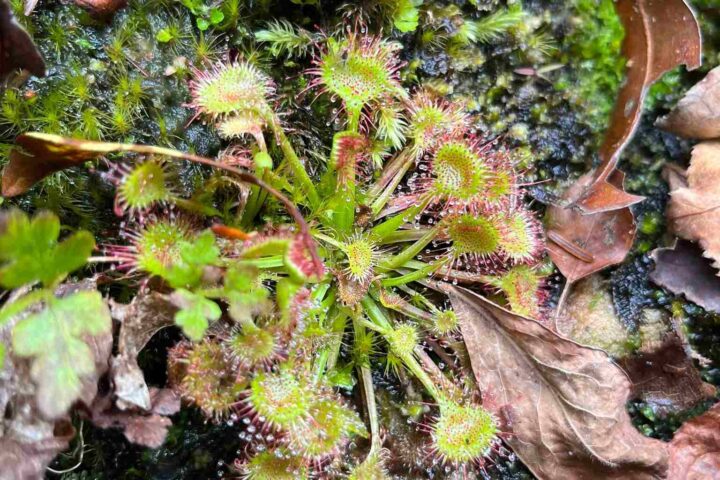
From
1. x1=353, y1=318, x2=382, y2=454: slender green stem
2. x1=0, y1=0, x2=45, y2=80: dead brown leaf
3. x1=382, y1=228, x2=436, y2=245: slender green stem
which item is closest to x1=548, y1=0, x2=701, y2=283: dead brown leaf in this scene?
x1=382, y1=228, x2=436, y2=245: slender green stem

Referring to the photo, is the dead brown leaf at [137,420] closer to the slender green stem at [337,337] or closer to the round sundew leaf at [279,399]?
the round sundew leaf at [279,399]

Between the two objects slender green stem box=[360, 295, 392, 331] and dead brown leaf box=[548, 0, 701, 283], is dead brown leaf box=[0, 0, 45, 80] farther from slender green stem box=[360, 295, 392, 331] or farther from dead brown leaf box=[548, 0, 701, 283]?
dead brown leaf box=[548, 0, 701, 283]

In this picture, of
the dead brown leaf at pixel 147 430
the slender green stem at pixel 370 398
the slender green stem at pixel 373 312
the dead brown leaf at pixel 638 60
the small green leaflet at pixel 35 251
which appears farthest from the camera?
the dead brown leaf at pixel 638 60

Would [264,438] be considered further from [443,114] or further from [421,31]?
[421,31]

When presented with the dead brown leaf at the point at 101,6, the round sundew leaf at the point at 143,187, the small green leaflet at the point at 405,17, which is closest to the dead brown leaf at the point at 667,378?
the small green leaflet at the point at 405,17

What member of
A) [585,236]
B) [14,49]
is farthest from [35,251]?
[585,236]

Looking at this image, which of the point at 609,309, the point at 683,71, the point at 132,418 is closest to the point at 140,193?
the point at 132,418
